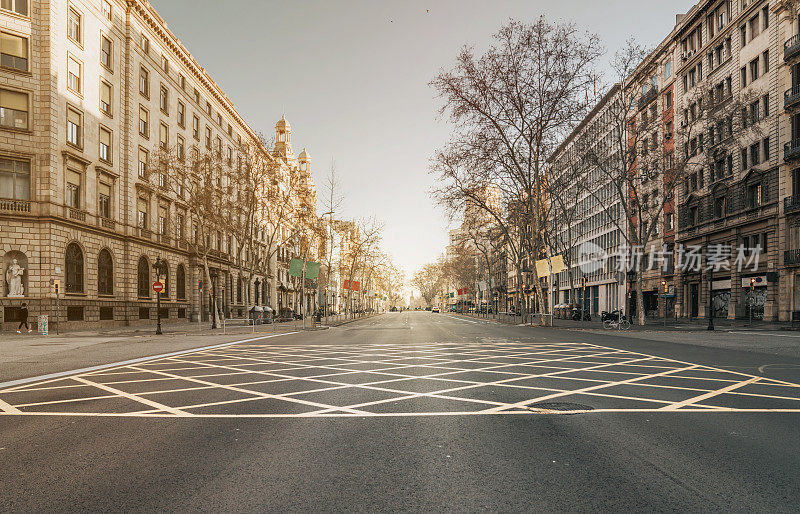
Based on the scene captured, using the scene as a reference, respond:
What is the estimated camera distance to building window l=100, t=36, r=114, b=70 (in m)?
37.5

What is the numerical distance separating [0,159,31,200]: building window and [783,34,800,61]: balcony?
45.7 m

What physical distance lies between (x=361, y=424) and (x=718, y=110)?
124 feet

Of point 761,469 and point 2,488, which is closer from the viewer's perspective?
point 2,488

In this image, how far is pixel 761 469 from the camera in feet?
15.5

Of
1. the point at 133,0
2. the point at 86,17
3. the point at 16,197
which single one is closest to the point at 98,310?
the point at 16,197

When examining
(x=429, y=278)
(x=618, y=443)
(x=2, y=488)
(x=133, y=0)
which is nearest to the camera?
(x=2, y=488)

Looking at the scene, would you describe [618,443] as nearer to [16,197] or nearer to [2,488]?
[2,488]

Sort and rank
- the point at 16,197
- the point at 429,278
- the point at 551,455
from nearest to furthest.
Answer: the point at 551,455 < the point at 16,197 < the point at 429,278

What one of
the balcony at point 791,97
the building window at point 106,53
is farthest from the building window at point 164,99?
the balcony at point 791,97

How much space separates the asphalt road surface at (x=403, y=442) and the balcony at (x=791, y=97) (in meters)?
32.5

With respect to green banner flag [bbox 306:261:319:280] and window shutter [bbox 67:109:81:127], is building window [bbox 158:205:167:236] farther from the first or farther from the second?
green banner flag [bbox 306:261:319:280]

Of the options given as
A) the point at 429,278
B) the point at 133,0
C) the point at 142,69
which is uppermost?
the point at 133,0

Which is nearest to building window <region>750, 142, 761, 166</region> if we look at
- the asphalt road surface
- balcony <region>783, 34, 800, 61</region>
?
balcony <region>783, 34, 800, 61</region>

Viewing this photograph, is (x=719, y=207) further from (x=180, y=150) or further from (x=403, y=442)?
(x=403, y=442)
